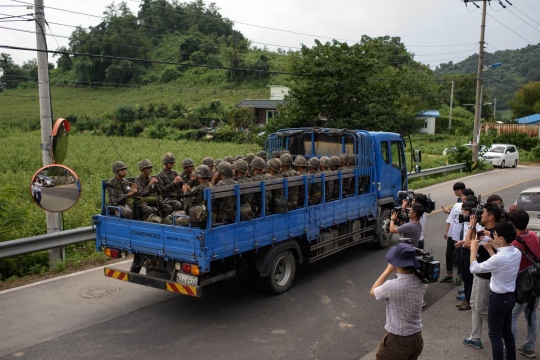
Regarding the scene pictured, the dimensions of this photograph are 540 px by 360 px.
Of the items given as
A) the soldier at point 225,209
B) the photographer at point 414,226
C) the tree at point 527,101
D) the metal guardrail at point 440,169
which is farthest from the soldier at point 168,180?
the tree at point 527,101

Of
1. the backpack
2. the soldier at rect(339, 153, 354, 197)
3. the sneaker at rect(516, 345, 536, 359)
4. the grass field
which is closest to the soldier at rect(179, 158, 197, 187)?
the soldier at rect(339, 153, 354, 197)

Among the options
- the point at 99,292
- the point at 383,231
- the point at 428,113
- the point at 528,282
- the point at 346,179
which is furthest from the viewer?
the point at 428,113

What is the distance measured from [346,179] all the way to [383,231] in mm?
1770

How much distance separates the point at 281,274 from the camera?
7375mm

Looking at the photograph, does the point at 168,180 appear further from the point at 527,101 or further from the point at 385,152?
the point at 527,101

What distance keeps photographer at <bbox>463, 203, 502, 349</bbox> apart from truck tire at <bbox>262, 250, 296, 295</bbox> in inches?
106

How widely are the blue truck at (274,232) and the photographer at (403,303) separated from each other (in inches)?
104

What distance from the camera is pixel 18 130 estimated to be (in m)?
40.8

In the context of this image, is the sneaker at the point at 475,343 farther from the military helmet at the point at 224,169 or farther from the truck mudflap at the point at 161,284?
the military helmet at the point at 224,169

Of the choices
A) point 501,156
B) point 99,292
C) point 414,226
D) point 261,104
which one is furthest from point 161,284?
point 261,104

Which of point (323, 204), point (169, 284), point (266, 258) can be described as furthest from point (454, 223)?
point (169, 284)

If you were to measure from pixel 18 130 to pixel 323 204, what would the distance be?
40.3 meters

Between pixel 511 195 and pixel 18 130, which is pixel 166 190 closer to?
pixel 511 195

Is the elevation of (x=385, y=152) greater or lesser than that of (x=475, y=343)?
greater
